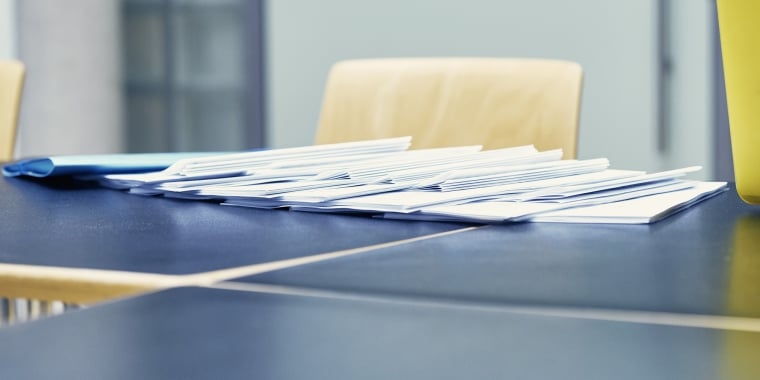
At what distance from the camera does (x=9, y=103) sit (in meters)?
1.59

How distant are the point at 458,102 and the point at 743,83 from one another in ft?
2.45

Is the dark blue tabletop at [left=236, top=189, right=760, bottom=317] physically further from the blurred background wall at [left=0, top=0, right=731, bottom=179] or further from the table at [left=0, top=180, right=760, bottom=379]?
the blurred background wall at [left=0, top=0, right=731, bottom=179]

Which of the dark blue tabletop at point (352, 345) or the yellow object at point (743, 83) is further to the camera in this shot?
the yellow object at point (743, 83)

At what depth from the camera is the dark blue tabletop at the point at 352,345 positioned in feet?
0.87

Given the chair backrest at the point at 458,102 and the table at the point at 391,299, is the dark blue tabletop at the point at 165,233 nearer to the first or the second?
the table at the point at 391,299

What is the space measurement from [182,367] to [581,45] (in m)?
2.31

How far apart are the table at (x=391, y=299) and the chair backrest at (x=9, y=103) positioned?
→ 103 centimetres

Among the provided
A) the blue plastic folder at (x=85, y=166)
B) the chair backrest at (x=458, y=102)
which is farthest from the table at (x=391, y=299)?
the chair backrest at (x=458, y=102)

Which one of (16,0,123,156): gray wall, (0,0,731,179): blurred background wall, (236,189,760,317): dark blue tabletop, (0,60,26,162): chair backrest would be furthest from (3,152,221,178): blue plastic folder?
(16,0,123,156): gray wall

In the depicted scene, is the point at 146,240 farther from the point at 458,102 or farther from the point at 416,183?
the point at 458,102

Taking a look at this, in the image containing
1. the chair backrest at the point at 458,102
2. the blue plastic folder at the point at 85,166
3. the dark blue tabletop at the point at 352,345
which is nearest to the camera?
the dark blue tabletop at the point at 352,345

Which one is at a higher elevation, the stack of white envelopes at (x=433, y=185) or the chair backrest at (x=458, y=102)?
the chair backrest at (x=458, y=102)

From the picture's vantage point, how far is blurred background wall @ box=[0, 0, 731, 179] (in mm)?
2393

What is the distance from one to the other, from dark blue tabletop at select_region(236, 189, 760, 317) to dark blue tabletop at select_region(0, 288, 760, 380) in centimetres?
3
